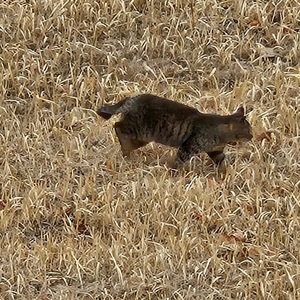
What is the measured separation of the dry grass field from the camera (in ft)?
20.6

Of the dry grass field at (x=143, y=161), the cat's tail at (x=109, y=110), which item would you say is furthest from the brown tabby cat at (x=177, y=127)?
the dry grass field at (x=143, y=161)

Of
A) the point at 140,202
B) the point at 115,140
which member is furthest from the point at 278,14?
the point at 140,202

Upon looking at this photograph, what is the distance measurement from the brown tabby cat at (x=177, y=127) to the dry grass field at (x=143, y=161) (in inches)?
6.4

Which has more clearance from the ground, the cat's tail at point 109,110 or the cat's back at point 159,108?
the cat's back at point 159,108

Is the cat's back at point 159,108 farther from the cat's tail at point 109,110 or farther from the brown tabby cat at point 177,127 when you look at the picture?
the cat's tail at point 109,110

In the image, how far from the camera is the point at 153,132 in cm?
743

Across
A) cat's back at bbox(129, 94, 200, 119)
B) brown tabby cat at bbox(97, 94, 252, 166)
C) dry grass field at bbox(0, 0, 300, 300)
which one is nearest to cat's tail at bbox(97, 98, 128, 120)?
brown tabby cat at bbox(97, 94, 252, 166)

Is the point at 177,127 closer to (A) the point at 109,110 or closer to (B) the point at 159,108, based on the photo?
(B) the point at 159,108

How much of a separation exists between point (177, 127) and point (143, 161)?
0.39m

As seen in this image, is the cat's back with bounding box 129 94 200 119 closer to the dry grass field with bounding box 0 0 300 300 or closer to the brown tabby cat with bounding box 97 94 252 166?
the brown tabby cat with bounding box 97 94 252 166

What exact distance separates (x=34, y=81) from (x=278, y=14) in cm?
250

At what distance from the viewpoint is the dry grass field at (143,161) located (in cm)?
628

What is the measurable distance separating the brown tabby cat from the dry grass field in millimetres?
163

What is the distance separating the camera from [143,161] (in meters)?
7.50
